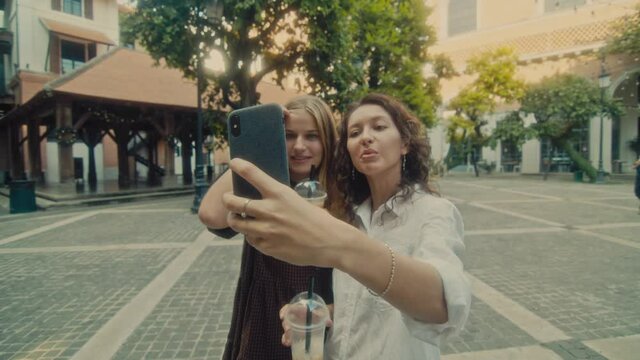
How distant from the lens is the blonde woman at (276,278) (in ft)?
5.15

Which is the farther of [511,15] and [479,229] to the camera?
[511,15]

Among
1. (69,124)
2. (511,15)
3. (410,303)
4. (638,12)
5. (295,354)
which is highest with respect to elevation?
(511,15)

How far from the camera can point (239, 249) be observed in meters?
6.99

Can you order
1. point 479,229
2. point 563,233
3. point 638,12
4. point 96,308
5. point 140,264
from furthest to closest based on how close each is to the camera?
1. point 638,12
2. point 479,229
3. point 563,233
4. point 140,264
5. point 96,308

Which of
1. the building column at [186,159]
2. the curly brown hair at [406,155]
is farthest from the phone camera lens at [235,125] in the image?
the building column at [186,159]

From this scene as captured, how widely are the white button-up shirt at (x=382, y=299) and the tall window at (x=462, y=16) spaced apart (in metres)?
38.7

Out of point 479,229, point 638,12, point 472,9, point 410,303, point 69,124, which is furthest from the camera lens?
point 472,9

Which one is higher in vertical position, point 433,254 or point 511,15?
point 511,15

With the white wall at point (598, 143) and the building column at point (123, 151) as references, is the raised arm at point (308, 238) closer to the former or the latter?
the building column at point (123, 151)

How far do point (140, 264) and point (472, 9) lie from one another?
124 feet

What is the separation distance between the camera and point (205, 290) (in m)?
4.89

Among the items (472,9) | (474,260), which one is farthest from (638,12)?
(474,260)

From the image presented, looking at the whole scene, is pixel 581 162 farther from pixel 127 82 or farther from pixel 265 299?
pixel 265 299

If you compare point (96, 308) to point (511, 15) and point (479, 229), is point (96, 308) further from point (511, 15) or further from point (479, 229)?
point (511, 15)
